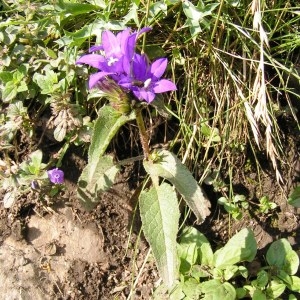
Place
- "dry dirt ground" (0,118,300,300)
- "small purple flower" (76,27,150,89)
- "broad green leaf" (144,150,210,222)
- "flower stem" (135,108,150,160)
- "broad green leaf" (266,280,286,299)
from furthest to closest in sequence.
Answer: "dry dirt ground" (0,118,300,300)
"broad green leaf" (266,280,286,299)
"broad green leaf" (144,150,210,222)
"flower stem" (135,108,150,160)
"small purple flower" (76,27,150,89)

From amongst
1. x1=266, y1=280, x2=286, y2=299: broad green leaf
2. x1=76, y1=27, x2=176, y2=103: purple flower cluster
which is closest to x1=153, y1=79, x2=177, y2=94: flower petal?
x1=76, y1=27, x2=176, y2=103: purple flower cluster

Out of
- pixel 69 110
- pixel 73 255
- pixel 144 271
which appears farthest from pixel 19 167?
pixel 144 271

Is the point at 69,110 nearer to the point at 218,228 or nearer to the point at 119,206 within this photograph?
the point at 119,206

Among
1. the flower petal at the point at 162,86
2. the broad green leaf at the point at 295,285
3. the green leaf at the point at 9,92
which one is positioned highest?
the flower petal at the point at 162,86

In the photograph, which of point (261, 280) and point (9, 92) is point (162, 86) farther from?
point (261, 280)

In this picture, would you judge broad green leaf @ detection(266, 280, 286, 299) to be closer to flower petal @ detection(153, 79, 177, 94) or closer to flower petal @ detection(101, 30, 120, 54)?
flower petal @ detection(153, 79, 177, 94)

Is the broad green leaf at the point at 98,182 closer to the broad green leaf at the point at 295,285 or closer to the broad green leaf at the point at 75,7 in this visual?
the broad green leaf at the point at 75,7

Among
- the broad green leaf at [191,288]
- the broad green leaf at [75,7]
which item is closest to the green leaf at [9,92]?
the broad green leaf at [75,7]

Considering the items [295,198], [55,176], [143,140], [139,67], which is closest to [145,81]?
[139,67]
